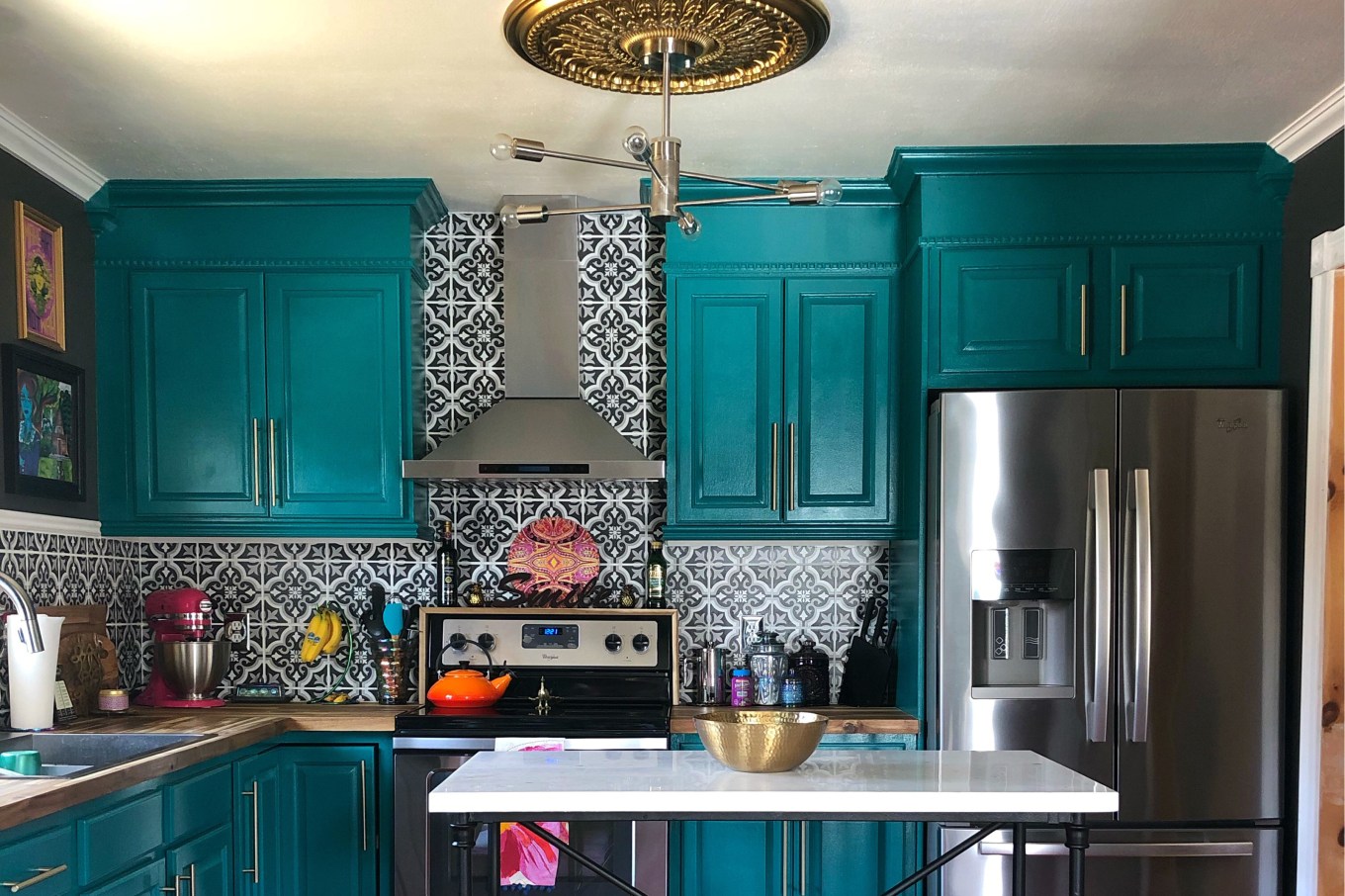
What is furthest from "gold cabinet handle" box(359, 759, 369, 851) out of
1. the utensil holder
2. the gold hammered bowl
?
the gold hammered bowl

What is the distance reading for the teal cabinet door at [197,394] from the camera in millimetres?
3773

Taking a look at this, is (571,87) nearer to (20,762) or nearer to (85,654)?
(20,762)

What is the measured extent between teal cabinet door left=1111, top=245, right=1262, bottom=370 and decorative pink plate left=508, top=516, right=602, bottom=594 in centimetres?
182

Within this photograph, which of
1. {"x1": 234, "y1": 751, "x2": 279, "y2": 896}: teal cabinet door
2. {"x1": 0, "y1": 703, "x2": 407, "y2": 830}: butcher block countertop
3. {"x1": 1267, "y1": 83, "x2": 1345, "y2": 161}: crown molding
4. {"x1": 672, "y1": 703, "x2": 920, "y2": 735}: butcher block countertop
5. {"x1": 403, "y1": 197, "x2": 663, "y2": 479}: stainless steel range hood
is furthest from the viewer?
{"x1": 403, "y1": 197, "x2": 663, "y2": 479}: stainless steel range hood

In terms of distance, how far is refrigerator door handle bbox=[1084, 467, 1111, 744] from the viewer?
323 centimetres

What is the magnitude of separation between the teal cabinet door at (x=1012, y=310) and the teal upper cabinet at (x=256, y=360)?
5.54 feet

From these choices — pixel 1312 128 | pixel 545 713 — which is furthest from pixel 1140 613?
pixel 545 713

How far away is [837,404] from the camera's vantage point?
3.76m

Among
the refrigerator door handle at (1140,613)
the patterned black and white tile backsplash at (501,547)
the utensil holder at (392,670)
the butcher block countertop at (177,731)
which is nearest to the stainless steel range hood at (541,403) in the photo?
the patterned black and white tile backsplash at (501,547)

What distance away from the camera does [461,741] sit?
135 inches

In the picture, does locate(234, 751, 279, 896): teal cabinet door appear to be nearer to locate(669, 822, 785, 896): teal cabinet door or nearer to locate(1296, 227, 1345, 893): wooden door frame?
locate(669, 822, 785, 896): teal cabinet door

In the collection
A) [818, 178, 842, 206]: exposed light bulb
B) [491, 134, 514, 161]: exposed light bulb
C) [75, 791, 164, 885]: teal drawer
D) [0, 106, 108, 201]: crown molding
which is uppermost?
[0, 106, 108, 201]: crown molding

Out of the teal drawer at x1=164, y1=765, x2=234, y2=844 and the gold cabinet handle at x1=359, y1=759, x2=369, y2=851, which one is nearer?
the teal drawer at x1=164, y1=765, x2=234, y2=844

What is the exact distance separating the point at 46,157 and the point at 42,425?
777mm
